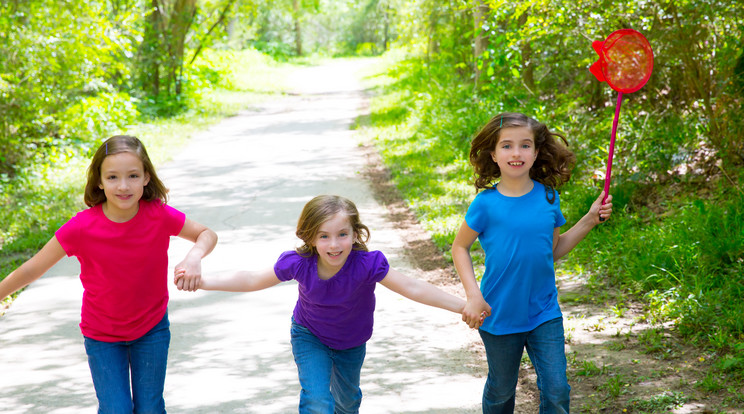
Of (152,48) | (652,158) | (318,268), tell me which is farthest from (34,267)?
(152,48)

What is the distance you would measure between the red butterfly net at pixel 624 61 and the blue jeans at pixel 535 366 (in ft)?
2.81

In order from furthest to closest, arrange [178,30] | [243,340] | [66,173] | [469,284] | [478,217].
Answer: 1. [178,30]
2. [66,173]
3. [243,340]
4. [478,217]
5. [469,284]

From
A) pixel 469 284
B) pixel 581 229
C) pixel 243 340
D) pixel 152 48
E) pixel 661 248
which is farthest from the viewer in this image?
pixel 152 48

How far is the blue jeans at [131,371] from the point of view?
313cm

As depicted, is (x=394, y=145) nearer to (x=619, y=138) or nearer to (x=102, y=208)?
(x=619, y=138)

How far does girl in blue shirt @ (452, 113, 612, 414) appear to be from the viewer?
3143mm

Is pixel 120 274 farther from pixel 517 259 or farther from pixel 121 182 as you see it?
pixel 517 259

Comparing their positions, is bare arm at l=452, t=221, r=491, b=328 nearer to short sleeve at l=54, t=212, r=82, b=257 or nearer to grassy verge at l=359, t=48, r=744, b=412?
grassy verge at l=359, t=48, r=744, b=412

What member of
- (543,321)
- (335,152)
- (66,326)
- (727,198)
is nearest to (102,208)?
(543,321)

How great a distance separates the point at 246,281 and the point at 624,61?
2.18m

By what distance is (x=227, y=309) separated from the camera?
6.00 meters

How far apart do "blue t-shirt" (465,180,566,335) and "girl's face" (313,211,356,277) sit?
0.59m

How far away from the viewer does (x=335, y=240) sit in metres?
3.07

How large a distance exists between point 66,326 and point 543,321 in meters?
4.05
